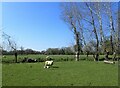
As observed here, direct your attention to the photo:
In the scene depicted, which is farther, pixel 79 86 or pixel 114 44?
pixel 114 44

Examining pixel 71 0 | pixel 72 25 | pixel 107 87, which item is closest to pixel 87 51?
pixel 72 25

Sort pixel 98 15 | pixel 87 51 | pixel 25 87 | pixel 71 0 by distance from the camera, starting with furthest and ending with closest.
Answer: pixel 87 51
pixel 71 0
pixel 98 15
pixel 25 87

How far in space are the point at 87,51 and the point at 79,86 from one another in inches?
1711

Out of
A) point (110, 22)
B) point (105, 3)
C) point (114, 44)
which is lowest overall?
point (114, 44)

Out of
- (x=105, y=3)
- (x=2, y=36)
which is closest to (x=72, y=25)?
(x=105, y=3)

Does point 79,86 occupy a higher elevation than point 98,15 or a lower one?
lower

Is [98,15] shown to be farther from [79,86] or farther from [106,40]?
[79,86]

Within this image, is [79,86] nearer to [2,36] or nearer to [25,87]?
[25,87]

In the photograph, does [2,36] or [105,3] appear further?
[2,36]

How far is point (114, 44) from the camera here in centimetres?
4375

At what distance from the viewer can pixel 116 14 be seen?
1682 inches

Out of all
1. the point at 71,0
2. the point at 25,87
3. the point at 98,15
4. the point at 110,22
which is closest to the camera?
the point at 25,87

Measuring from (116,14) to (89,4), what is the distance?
6535mm

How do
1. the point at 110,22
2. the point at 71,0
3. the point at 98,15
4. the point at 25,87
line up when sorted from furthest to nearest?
the point at 71,0 < the point at 98,15 < the point at 110,22 < the point at 25,87
